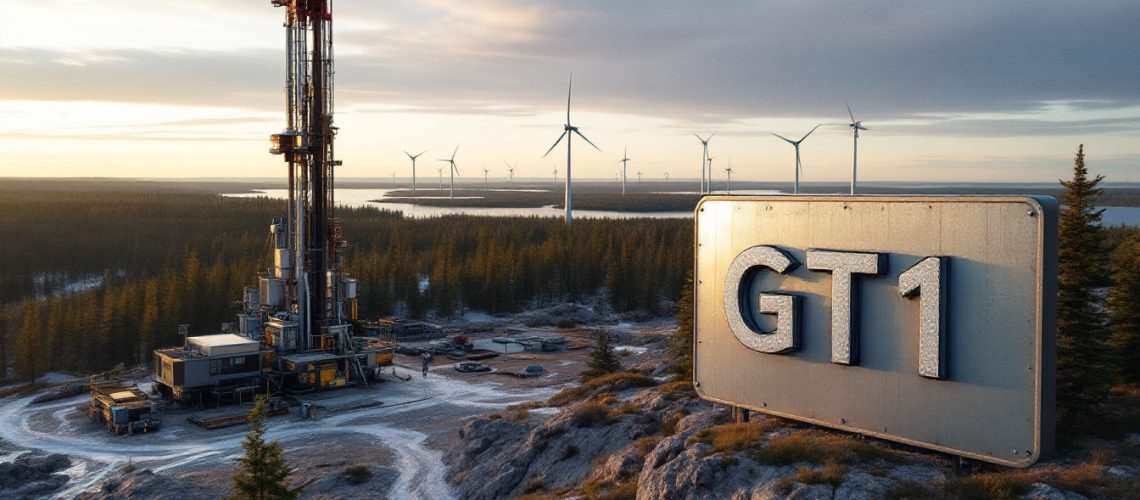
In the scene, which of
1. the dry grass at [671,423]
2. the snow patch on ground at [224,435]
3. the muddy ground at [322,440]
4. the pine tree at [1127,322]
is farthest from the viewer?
the snow patch on ground at [224,435]

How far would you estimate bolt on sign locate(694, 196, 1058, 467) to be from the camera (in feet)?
52.0

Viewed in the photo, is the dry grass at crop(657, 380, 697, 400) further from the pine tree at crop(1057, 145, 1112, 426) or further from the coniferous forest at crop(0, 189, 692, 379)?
the coniferous forest at crop(0, 189, 692, 379)

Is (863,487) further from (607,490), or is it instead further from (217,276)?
(217,276)

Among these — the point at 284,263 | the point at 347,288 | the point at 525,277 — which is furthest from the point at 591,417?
the point at 525,277

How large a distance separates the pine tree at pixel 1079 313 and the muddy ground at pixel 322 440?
20.2 m

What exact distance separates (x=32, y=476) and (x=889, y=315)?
126ft

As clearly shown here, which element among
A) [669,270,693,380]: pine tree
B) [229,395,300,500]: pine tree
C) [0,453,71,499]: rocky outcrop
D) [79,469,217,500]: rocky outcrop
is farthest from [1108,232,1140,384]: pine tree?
[0,453,71,499]: rocky outcrop

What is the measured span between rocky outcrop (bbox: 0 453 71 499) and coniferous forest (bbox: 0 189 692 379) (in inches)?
1341

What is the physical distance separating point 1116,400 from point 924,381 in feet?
37.7

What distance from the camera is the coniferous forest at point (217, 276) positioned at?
248 ft

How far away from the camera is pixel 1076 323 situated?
2341 cm

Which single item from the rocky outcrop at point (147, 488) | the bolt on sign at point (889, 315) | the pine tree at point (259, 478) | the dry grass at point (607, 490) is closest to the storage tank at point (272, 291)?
the rocky outcrop at point (147, 488)

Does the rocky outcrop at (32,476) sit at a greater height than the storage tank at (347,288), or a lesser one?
lesser

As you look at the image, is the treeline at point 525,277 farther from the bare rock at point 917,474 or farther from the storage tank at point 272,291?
the bare rock at point 917,474
